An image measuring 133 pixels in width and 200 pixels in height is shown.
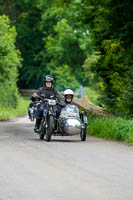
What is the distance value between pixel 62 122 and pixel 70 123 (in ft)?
0.99

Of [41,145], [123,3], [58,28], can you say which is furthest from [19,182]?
[58,28]

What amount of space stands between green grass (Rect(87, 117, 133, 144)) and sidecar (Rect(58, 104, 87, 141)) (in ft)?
3.31

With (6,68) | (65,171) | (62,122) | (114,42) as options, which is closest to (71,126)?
(62,122)

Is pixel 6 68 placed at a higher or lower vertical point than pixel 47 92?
higher

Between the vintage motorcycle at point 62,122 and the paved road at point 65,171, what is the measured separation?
0.74 metres

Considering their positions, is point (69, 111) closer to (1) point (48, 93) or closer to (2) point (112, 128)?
(1) point (48, 93)

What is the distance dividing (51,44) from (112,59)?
62.5m

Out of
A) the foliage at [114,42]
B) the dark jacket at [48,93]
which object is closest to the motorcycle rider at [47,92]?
the dark jacket at [48,93]

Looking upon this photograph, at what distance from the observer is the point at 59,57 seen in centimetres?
8912

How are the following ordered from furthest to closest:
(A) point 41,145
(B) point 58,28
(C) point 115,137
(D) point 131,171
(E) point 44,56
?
1. (E) point 44,56
2. (B) point 58,28
3. (C) point 115,137
4. (A) point 41,145
5. (D) point 131,171

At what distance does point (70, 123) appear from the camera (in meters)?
18.9

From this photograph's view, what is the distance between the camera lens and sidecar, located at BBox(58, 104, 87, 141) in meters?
18.9

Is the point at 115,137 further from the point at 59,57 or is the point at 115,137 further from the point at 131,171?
the point at 59,57

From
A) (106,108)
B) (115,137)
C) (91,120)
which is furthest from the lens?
(106,108)
